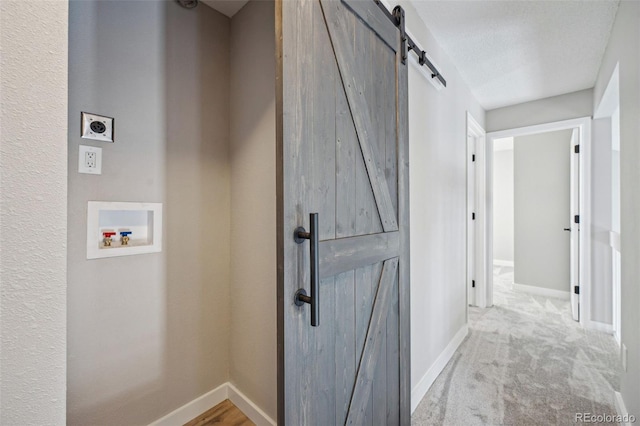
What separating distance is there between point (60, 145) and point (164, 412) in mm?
1714

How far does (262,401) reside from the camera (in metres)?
1.71

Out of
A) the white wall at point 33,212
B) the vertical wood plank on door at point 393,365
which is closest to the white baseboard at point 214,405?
the vertical wood plank on door at point 393,365

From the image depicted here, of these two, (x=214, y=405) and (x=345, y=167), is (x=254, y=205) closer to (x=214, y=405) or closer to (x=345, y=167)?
(x=345, y=167)

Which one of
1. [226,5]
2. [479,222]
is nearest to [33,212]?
[226,5]

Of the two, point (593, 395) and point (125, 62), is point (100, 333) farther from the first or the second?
point (593, 395)

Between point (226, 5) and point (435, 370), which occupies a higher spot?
point (226, 5)

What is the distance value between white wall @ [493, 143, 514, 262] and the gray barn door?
20.3ft

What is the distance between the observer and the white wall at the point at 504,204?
6488mm

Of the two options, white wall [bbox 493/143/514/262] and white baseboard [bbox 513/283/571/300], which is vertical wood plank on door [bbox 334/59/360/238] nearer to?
white baseboard [bbox 513/283/571/300]

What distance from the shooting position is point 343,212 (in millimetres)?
1136

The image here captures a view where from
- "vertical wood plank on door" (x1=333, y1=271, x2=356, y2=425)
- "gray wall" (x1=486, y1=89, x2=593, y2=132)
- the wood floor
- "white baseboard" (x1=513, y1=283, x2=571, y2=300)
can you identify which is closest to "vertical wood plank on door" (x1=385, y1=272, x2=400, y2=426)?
"vertical wood plank on door" (x1=333, y1=271, x2=356, y2=425)

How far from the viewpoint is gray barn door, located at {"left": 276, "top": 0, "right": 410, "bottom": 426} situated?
0.92 m

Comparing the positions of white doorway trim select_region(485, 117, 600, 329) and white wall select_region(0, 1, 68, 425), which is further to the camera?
white doorway trim select_region(485, 117, 600, 329)

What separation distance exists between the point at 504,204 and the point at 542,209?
2560 millimetres
